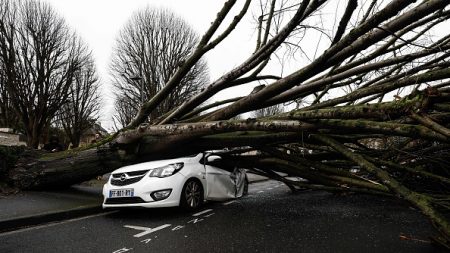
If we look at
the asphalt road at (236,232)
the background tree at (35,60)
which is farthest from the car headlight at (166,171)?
the background tree at (35,60)

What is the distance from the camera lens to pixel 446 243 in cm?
400

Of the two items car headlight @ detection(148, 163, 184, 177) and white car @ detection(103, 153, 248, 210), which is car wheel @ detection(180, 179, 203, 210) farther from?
car headlight @ detection(148, 163, 184, 177)

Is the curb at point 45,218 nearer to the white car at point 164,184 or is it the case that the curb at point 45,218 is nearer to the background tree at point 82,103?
the white car at point 164,184

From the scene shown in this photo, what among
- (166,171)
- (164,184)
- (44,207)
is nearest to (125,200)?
(164,184)

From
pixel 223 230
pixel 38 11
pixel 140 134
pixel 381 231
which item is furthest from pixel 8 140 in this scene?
pixel 381 231

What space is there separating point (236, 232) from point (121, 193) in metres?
2.28

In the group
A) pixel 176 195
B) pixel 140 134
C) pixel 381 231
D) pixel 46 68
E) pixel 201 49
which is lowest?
pixel 381 231

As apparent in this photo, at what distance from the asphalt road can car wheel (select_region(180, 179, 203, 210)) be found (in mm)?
173

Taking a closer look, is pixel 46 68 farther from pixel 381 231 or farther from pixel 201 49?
pixel 381 231

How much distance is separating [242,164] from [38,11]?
1828 cm

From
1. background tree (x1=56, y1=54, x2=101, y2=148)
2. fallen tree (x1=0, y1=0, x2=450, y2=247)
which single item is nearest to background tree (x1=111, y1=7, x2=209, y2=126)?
background tree (x1=56, y1=54, x2=101, y2=148)

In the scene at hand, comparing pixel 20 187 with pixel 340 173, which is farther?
pixel 20 187

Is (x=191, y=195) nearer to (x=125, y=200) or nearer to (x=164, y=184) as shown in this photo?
(x=164, y=184)

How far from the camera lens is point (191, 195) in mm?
6656
